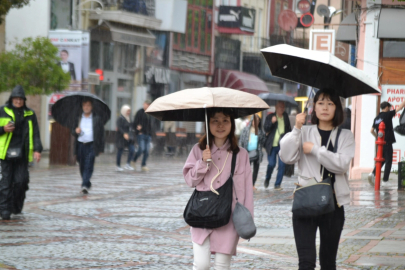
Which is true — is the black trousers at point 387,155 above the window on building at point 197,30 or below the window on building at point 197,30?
below

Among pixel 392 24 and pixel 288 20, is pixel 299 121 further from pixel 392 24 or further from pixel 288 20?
pixel 288 20

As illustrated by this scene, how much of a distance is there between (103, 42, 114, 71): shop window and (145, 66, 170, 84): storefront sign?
333cm

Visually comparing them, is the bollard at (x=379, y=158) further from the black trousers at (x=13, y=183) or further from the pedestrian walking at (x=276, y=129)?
the black trousers at (x=13, y=183)

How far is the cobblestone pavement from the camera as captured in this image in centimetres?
771

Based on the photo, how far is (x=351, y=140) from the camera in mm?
5598

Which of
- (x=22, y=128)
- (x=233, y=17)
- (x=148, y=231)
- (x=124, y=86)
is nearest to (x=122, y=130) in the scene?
(x=22, y=128)

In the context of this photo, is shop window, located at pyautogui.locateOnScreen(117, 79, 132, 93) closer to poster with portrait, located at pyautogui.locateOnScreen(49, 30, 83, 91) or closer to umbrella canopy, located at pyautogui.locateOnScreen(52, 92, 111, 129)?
poster with portrait, located at pyautogui.locateOnScreen(49, 30, 83, 91)

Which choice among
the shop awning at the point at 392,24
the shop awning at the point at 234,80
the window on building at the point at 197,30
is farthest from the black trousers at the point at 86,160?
the shop awning at the point at 234,80

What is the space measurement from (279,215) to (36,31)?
2496 centimetres

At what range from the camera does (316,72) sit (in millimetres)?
5938

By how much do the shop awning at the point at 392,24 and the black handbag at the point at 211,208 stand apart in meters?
14.2

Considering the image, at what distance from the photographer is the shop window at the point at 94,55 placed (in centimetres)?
3966

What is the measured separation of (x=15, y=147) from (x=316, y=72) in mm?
6429

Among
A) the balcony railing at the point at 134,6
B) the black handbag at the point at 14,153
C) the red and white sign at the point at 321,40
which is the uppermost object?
the balcony railing at the point at 134,6
